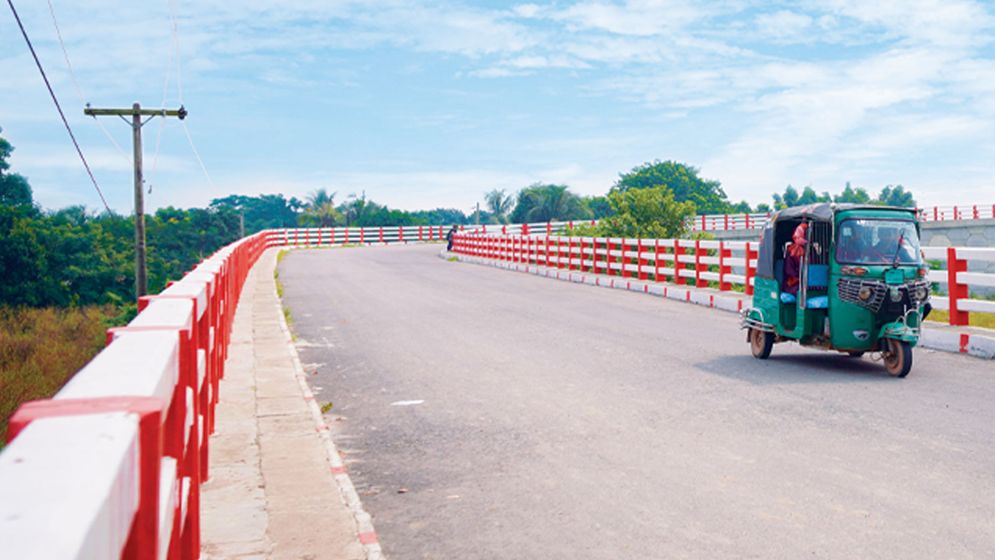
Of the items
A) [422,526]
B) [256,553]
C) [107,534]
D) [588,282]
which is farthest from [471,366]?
[588,282]

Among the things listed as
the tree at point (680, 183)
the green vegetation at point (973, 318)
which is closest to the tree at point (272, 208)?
the tree at point (680, 183)

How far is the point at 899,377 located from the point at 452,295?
42.1ft

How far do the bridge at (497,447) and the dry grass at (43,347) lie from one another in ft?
20.9

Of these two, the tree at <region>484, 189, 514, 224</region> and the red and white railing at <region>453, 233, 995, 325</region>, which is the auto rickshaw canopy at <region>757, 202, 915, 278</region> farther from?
the tree at <region>484, 189, 514, 224</region>

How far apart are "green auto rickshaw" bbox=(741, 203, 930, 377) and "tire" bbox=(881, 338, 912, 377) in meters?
0.01

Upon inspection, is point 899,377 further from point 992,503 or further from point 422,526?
point 422,526

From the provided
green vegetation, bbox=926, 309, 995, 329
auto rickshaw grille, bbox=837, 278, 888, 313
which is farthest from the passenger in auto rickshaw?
green vegetation, bbox=926, 309, 995, 329

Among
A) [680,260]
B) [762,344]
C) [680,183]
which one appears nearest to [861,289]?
[762,344]

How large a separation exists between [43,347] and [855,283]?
35577 mm

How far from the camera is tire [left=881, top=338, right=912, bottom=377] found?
1052 centimetres

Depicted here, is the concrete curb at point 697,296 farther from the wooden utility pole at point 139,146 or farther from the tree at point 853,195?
the tree at point 853,195

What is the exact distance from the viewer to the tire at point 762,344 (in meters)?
12.2

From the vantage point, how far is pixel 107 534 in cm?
151

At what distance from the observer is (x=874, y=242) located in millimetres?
11188
